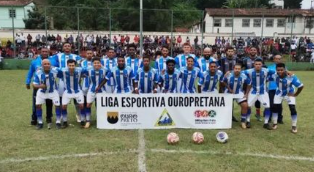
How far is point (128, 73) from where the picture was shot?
8594 mm

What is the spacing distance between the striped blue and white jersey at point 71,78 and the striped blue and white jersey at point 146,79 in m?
1.49

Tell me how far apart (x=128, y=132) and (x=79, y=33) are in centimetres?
1785

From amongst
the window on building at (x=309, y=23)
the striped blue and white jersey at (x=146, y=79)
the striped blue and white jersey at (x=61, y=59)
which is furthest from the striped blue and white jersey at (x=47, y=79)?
the window on building at (x=309, y=23)

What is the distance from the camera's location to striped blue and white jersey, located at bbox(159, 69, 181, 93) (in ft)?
28.0

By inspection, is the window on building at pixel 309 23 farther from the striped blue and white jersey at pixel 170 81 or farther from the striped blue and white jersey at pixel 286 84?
the striped blue and white jersey at pixel 170 81

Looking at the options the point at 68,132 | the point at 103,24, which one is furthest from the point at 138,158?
the point at 103,24

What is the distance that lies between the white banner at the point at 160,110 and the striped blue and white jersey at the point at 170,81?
0.62 metres

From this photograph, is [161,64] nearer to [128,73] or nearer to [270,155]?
[128,73]

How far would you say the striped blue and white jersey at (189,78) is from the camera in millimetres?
8555

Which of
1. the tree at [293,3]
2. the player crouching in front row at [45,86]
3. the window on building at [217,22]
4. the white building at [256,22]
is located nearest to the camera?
the player crouching in front row at [45,86]

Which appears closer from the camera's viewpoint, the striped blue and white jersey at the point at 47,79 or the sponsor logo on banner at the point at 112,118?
the striped blue and white jersey at the point at 47,79

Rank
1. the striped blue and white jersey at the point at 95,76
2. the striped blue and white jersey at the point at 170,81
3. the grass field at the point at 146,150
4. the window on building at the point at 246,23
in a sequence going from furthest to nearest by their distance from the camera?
the window on building at the point at 246,23 < the striped blue and white jersey at the point at 170,81 < the striped blue and white jersey at the point at 95,76 < the grass field at the point at 146,150

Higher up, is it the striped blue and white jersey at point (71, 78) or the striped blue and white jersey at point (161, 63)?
the striped blue and white jersey at point (161, 63)

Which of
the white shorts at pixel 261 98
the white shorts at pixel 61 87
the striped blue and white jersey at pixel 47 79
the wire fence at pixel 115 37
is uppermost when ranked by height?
the wire fence at pixel 115 37
